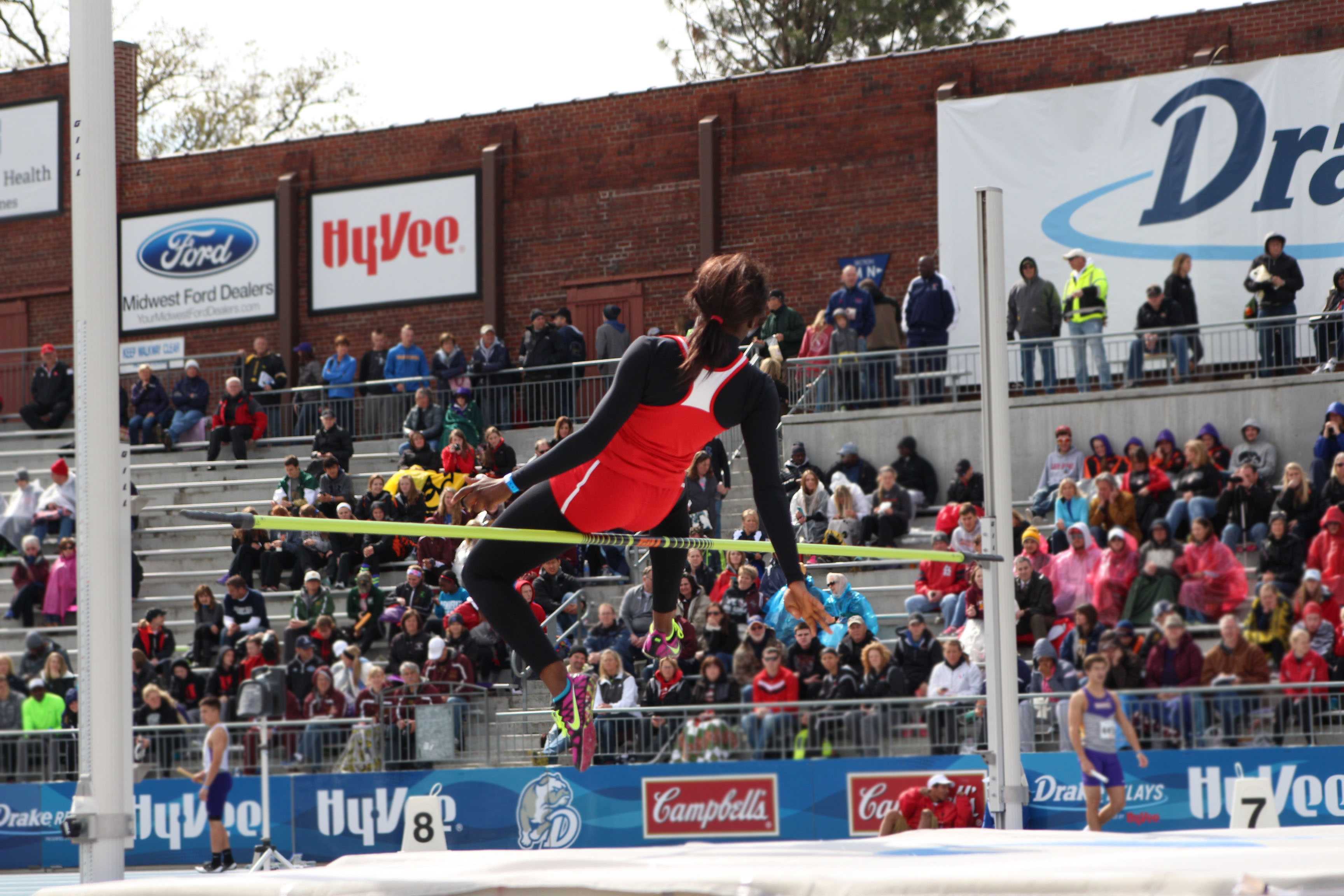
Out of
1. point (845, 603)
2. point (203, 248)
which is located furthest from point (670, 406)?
point (203, 248)

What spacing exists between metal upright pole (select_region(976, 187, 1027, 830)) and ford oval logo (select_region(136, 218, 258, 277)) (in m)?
18.2

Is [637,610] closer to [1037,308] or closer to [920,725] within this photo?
[920,725]

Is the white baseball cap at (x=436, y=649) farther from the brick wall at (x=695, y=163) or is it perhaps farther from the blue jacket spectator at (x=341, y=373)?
the brick wall at (x=695, y=163)

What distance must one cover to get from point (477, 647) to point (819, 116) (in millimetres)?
10549

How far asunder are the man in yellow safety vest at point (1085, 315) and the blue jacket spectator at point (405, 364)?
7.55m

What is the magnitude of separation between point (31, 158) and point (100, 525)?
73.2 ft

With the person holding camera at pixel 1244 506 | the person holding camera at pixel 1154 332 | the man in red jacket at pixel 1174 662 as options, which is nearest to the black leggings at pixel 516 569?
the man in red jacket at pixel 1174 662

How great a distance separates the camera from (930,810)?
11141mm

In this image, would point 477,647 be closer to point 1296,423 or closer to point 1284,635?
point 1284,635

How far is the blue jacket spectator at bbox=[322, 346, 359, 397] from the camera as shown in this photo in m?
21.2

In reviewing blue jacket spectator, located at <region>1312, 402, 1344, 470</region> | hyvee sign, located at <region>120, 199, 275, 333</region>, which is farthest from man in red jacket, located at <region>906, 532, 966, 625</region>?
hyvee sign, located at <region>120, 199, 275, 333</region>

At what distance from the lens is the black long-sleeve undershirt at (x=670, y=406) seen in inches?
217

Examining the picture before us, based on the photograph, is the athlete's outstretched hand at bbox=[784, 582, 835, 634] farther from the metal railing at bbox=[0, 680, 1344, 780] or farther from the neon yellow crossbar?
the metal railing at bbox=[0, 680, 1344, 780]

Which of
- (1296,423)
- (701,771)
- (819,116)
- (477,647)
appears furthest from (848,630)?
(819,116)
